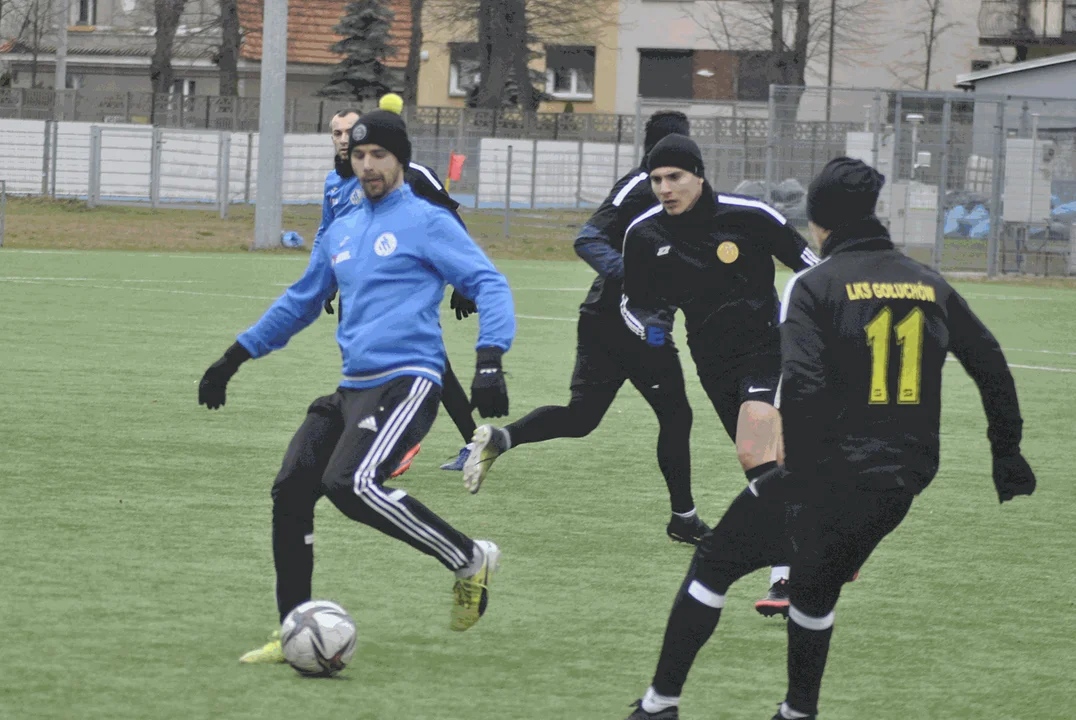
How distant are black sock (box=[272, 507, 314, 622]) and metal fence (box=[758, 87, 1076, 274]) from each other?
2176 centimetres

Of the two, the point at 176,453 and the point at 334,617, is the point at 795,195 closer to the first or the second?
the point at 176,453

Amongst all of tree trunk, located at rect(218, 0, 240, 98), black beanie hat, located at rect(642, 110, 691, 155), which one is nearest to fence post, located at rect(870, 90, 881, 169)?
black beanie hat, located at rect(642, 110, 691, 155)

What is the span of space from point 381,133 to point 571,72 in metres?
58.2

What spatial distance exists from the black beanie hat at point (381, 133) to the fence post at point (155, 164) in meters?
31.8

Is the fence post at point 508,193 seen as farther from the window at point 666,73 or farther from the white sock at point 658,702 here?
the white sock at point 658,702

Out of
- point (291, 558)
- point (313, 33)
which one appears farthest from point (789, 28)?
point (291, 558)

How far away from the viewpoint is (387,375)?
5.79 m

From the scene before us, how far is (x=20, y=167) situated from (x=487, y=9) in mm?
15930

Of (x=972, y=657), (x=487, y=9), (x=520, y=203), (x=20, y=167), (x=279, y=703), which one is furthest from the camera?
(x=487, y=9)

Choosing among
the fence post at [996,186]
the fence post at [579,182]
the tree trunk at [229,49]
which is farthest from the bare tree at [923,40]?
the fence post at [996,186]

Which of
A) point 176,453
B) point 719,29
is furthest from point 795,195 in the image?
point 719,29

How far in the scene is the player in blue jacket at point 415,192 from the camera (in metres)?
8.86

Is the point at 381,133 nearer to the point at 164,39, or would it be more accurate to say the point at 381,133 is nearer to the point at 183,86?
the point at 164,39

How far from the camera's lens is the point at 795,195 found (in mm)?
27656
